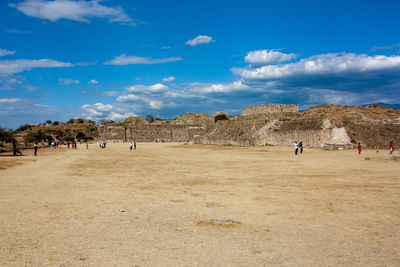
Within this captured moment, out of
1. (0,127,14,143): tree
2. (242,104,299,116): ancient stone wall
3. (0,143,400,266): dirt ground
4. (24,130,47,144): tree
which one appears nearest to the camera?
(0,143,400,266): dirt ground

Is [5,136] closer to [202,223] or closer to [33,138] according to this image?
[33,138]

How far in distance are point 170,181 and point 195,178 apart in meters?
1.18

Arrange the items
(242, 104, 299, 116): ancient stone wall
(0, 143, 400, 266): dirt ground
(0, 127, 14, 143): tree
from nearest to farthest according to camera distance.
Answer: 1. (0, 143, 400, 266): dirt ground
2. (0, 127, 14, 143): tree
3. (242, 104, 299, 116): ancient stone wall

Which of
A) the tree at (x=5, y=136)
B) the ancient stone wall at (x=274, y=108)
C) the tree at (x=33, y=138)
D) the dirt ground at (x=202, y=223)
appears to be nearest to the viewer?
the dirt ground at (x=202, y=223)

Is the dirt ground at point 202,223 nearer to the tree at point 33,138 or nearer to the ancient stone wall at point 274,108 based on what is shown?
the ancient stone wall at point 274,108

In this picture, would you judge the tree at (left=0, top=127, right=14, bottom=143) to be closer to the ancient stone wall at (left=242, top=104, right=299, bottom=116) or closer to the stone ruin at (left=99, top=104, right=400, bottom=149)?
the stone ruin at (left=99, top=104, right=400, bottom=149)

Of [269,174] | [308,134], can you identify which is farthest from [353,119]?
[269,174]

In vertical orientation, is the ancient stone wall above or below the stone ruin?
above

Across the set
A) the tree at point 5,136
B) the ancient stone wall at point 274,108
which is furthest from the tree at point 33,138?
the ancient stone wall at point 274,108

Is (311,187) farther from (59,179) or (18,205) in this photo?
(59,179)

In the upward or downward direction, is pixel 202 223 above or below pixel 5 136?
below

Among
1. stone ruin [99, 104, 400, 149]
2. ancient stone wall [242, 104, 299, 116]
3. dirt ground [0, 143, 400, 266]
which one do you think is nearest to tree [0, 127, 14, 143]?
dirt ground [0, 143, 400, 266]

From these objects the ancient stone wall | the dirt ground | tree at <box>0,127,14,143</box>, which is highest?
the ancient stone wall

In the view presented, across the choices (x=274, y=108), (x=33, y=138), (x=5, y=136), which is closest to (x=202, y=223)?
(x=5, y=136)
